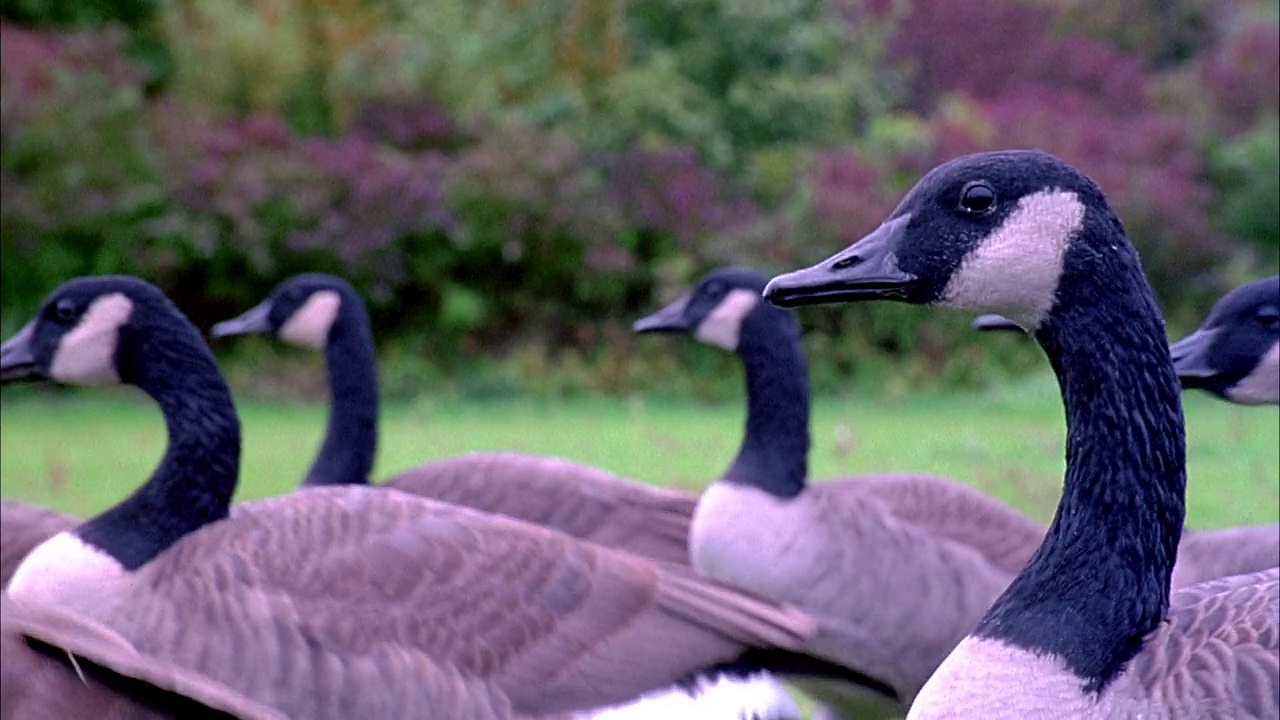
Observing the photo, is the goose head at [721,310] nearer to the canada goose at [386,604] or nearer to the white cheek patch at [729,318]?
the white cheek patch at [729,318]

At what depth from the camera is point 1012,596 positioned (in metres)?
2.32

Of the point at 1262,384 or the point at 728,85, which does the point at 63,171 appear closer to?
the point at 728,85

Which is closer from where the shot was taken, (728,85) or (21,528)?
(21,528)

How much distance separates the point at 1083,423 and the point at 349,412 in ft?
12.6

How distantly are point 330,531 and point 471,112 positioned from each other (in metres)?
12.1

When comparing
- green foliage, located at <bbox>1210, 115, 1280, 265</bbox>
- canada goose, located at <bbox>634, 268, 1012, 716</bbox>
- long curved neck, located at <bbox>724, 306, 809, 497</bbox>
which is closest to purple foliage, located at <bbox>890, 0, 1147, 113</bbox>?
green foliage, located at <bbox>1210, 115, 1280, 265</bbox>

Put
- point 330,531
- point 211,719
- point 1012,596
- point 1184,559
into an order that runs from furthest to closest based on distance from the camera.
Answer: point 1184,559
point 330,531
point 1012,596
point 211,719

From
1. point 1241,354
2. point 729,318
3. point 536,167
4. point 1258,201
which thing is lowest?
point 1258,201

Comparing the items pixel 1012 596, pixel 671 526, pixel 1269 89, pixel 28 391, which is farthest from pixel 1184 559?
pixel 1269 89

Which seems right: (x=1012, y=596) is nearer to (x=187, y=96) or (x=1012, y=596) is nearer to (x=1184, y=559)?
(x=1184, y=559)

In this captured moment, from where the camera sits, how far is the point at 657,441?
10461 millimetres

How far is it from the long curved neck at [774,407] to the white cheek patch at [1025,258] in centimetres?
239

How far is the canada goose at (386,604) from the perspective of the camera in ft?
11.2

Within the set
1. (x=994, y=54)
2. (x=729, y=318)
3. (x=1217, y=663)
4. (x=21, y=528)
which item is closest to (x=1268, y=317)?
(x=1217, y=663)
